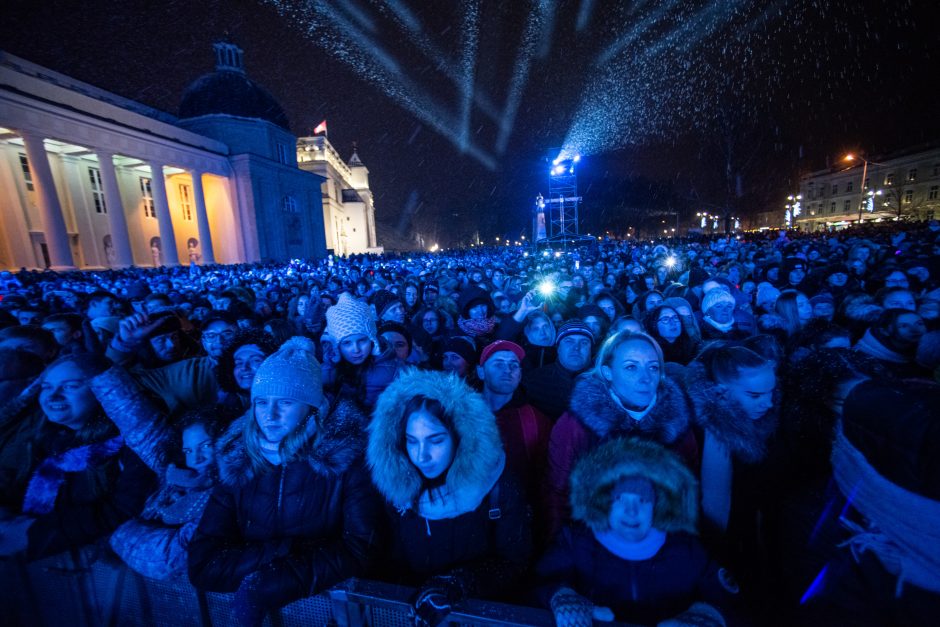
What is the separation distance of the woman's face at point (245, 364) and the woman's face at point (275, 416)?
1.28 m

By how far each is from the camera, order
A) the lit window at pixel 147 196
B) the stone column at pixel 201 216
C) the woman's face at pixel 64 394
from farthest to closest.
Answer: the lit window at pixel 147 196 < the stone column at pixel 201 216 < the woman's face at pixel 64 394

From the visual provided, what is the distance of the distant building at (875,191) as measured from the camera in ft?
163

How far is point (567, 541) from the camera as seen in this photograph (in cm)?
196

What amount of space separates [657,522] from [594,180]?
63.0 metres

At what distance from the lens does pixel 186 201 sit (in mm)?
41188

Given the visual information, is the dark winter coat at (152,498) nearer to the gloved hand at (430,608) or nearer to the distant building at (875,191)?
the gloved hand at (430,608)

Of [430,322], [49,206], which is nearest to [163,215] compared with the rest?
[49,206]

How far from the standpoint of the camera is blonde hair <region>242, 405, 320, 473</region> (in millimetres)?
2074

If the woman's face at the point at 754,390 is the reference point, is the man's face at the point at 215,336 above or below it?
above

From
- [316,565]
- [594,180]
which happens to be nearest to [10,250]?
[316,565]

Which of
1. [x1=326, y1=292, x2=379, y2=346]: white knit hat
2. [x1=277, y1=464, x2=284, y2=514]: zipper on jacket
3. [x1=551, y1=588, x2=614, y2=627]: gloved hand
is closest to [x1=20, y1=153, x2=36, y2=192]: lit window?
[x1=326, y1=292, x2=379, y2=346]: white knit hat

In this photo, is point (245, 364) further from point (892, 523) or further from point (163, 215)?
point (163, 215)

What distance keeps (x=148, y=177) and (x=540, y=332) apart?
155ft

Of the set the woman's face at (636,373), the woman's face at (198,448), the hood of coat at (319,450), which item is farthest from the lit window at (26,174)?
the woman's face at (636,373)
